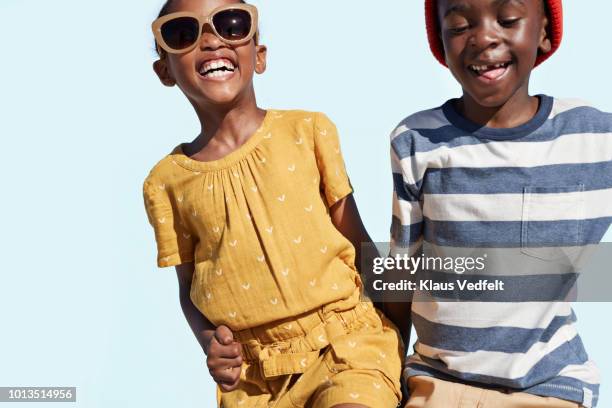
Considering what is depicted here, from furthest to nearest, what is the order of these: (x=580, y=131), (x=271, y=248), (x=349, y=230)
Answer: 1. (x=349, y=230)
2. (x=271, y=248)
3. (x=580, y=131)

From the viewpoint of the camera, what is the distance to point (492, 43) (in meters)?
1.72

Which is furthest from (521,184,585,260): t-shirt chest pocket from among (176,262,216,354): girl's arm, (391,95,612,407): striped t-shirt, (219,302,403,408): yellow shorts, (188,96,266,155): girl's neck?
(176,262,216,354): girl's arm

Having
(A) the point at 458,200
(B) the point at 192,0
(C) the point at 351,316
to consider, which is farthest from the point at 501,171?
(B) the point at 192,0

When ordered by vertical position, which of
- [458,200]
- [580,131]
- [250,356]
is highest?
[580,131]

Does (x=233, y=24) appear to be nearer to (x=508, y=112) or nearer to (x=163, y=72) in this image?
(x=163, y=72)

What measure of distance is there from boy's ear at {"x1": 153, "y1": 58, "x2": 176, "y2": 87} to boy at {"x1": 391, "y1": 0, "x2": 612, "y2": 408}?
58cm

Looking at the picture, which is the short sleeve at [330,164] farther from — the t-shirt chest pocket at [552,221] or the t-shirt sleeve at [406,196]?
the t-shirt chest pocket at [552,221]

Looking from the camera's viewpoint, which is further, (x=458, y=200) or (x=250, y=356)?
(x=250, y=356)

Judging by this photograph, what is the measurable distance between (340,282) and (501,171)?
44 centimetres

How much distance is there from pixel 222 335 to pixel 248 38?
67 centimetres

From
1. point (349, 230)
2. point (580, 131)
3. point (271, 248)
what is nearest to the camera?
point (580, 131)

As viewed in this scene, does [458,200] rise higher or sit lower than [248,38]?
lower

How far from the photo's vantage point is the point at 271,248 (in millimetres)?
1893

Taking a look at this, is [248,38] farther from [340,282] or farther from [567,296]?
[567,296]
